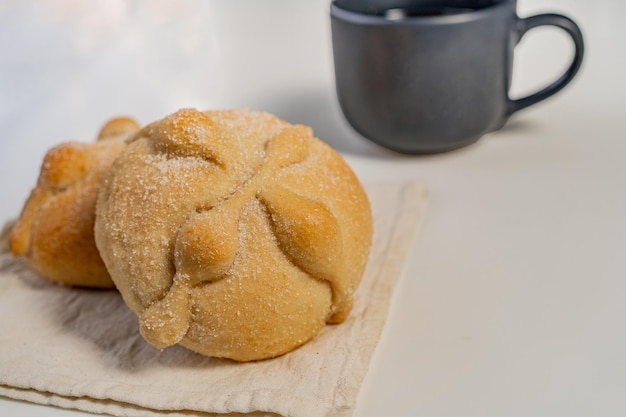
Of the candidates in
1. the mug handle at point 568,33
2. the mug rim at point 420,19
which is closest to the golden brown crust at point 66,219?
the mug rim at point 420,19

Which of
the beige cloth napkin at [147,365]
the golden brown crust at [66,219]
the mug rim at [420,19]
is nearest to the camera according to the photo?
the beige cloth napkin at [147,365]

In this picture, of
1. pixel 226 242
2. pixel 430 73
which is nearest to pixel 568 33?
pixel 430 73

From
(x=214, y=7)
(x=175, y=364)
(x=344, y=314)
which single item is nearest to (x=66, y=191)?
(x=175, y=364)

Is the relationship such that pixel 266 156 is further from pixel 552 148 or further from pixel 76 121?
pixel 76 121

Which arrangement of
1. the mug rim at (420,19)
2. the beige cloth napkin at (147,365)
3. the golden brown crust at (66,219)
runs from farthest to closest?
the mug rim at (420,19) < the golden brown crust at (66,219) < the beige cloth napkin at (147,365)

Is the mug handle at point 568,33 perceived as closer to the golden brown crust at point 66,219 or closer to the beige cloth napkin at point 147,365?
the beige cloth napkin at point 147,365

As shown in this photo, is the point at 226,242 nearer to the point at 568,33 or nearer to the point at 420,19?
the point at 420,19

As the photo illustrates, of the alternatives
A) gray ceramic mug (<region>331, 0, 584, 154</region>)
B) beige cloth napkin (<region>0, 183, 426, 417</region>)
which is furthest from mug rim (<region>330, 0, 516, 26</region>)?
beige cloth napkin (<region>0, 183, 426, 417</region>)

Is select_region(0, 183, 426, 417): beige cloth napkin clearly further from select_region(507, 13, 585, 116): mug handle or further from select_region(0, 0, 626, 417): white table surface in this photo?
select_region(507, 13, 585, 116): mug handle
